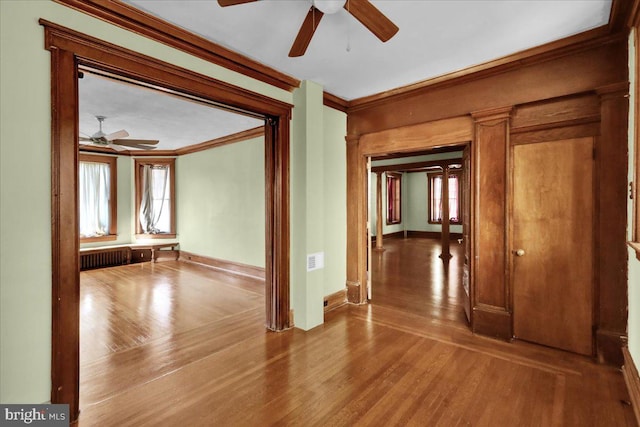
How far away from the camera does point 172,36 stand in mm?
2473

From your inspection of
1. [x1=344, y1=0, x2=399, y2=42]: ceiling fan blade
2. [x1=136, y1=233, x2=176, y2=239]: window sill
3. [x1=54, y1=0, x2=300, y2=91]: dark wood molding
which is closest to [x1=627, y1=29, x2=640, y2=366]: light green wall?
[x1=344, y1=0, x2=399, y2=42]: ceiling fan blade

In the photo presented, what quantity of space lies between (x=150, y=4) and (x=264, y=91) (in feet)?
4.10

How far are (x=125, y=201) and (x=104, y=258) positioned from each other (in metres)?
1.49

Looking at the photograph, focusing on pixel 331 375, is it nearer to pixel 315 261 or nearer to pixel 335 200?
pixel 315 261

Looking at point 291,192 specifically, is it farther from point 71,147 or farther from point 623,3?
point 623,3

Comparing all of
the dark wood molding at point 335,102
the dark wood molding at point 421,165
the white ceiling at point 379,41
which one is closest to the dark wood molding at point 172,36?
the white ceiling at point 379,41

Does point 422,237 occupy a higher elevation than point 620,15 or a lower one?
lower

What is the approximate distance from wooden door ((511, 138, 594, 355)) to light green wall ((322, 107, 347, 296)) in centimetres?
199

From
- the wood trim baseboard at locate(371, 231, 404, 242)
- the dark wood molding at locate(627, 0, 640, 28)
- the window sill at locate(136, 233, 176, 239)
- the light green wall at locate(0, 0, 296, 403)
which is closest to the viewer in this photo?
the light green wall at locate(0, 0, 296, 403)

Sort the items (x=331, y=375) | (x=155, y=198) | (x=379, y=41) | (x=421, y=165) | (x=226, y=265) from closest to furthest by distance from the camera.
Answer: (x=331, y=375) < (x=379, y=41) < (x=226, y=265) < (x=155, y=198) < (x=421, y=165)

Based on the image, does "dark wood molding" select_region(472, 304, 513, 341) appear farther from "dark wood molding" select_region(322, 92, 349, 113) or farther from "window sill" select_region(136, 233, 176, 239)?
"window sill" select_region(136, 233, 176, 239)

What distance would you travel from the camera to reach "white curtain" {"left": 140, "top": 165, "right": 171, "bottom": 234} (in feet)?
25.4

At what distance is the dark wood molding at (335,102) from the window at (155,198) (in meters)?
5.22

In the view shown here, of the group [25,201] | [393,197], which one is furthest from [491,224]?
[393,197]
